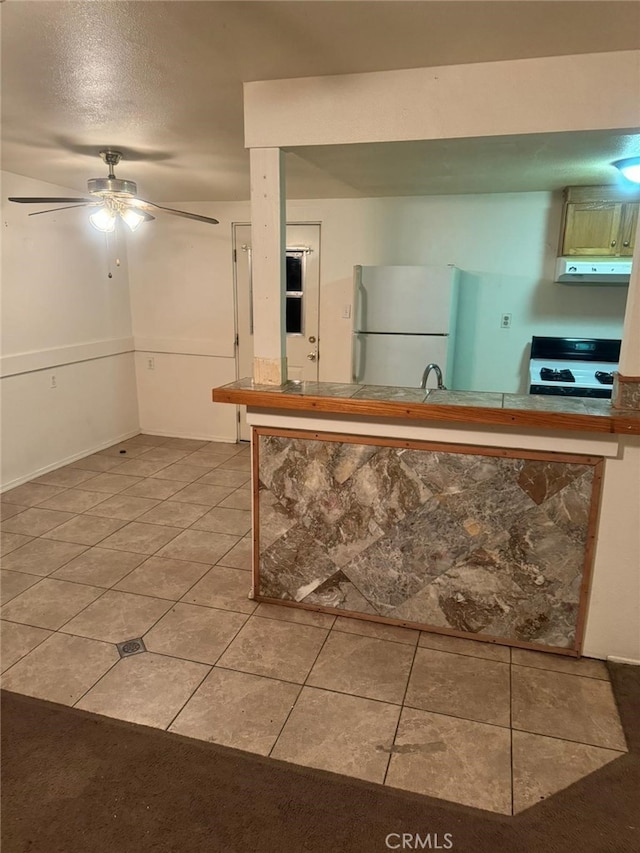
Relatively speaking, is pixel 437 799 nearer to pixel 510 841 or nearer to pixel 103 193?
pixel 510 841

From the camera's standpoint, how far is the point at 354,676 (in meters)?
2.20

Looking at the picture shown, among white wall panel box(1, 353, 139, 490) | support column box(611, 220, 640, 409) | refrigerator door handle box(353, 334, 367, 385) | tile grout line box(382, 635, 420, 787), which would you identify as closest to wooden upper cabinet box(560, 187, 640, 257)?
refrigerator door handle box(353, 334, 367, 385)

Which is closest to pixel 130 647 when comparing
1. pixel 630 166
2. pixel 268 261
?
pixel 268 261

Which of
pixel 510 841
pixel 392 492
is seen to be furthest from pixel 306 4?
pixel 510 841

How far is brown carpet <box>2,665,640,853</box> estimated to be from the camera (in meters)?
1.53

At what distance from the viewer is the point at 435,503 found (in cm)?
236

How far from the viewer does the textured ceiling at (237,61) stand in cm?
162

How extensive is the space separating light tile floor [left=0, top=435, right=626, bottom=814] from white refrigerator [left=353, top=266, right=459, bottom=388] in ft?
5.46

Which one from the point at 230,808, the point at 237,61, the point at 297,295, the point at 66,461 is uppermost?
the point at 237,61

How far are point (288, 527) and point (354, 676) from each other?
2.39 ft

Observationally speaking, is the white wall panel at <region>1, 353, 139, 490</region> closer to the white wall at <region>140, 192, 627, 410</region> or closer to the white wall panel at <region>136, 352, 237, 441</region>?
the white wall panel at <region>136, 352, 237, 441</region>

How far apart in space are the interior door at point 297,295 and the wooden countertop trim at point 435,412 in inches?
92.3

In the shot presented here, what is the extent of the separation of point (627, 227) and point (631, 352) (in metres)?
1.85

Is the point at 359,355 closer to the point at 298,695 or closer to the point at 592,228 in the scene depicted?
the point at 592,228
